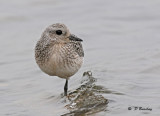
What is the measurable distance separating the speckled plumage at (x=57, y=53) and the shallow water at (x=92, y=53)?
760mm

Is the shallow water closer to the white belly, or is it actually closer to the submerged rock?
the submerged rock

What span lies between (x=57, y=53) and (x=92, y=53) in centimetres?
392

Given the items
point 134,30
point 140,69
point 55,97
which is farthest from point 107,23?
point 55,97

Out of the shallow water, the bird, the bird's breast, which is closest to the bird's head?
the bird

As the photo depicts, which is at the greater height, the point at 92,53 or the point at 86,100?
the point at 92,53

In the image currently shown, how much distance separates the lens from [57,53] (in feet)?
30.9

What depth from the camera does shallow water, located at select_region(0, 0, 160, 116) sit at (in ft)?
31.6

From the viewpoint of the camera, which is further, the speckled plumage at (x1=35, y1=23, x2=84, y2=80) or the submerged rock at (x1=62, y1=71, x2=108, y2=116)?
the speckled plumage at (x1=35, y1=23, x2=84, y2=80)

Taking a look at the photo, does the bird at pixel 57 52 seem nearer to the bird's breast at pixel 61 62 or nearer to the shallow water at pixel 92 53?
the bird's breast at pixel 61 62

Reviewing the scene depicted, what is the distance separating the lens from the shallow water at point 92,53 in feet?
31.6

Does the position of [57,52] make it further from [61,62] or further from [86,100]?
[86,100]

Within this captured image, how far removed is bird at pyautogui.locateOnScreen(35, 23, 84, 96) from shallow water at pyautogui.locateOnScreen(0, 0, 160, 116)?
76cm

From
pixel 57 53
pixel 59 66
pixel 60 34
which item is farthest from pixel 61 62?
pixel 60 34

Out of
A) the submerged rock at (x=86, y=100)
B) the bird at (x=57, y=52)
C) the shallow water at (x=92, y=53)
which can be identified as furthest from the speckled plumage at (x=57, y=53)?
the shallow water at (x=92, y=53)
